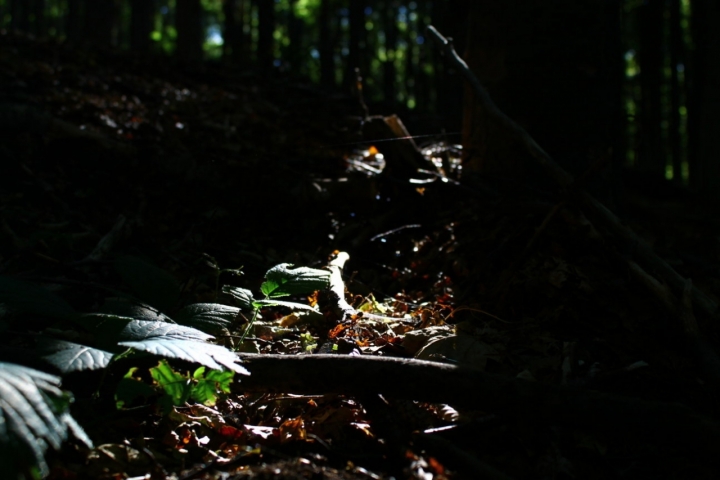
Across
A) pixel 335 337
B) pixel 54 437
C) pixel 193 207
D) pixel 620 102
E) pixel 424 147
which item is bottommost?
pixel 335 337

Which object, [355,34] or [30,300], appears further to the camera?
[355,34]

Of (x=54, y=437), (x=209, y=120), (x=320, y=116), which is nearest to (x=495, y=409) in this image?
(x=54, y=437)

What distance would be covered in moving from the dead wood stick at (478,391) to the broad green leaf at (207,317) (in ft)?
0.46

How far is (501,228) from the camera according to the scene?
325 cm

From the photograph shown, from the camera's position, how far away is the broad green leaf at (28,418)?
3.99 ft

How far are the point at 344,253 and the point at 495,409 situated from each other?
1.76 m

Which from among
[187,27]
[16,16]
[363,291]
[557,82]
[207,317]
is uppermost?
[16,16]

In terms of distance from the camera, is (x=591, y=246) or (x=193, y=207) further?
(x=193, y=207)

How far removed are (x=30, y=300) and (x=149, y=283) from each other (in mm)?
402

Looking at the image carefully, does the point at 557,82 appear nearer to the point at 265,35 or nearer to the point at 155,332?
the point at 155,332

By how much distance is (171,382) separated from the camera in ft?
5.38

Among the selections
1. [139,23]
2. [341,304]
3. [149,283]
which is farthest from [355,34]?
[149,283]

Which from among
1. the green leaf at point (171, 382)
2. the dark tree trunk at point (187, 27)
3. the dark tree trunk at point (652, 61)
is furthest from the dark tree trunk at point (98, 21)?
the dark tree trunk at point (652, 61)

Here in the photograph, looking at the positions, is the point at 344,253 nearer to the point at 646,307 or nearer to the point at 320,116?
the point at 646,307
